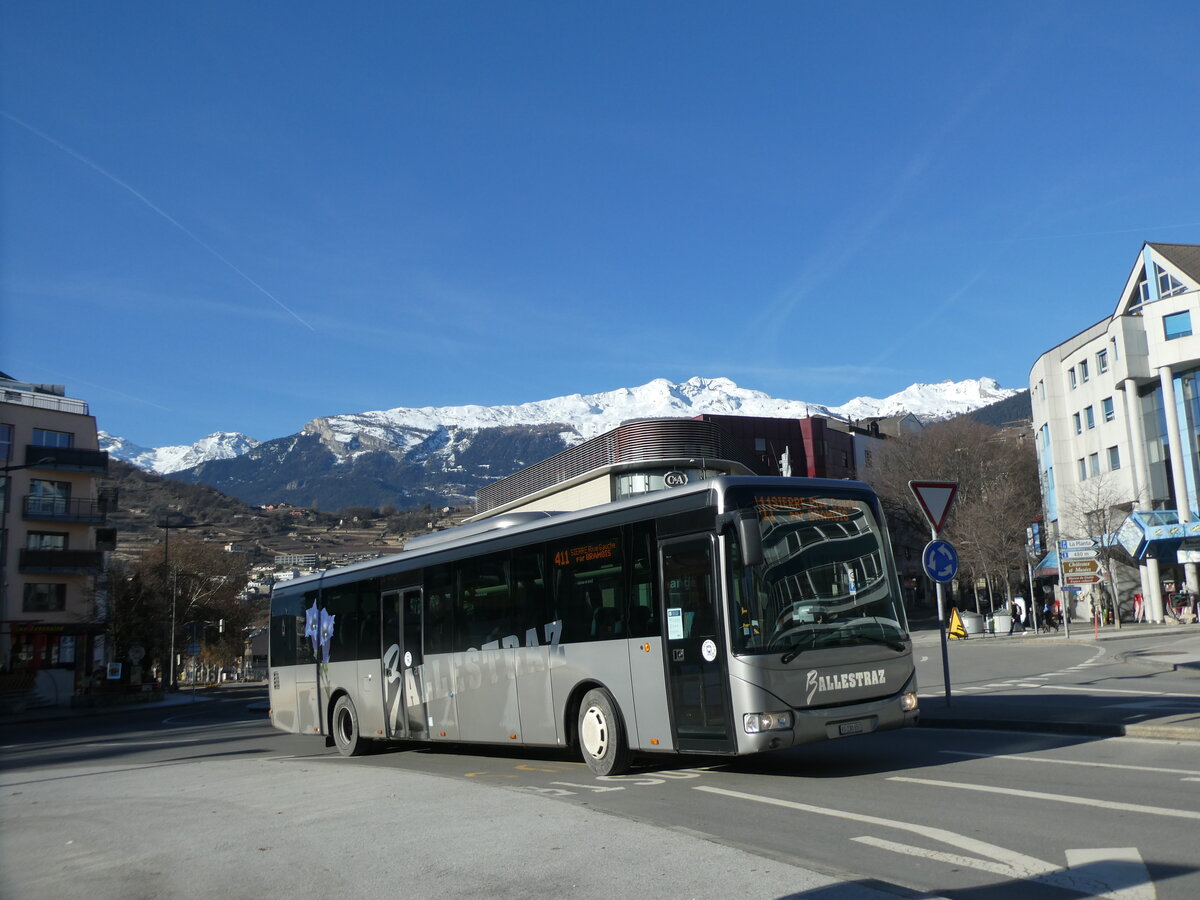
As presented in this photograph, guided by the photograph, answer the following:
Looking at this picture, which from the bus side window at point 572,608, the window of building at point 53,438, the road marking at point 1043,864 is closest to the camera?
the road marking at point 1043,864

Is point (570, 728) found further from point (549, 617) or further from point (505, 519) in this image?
point (505, 519)

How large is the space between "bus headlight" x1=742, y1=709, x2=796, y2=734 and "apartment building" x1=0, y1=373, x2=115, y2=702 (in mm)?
55046

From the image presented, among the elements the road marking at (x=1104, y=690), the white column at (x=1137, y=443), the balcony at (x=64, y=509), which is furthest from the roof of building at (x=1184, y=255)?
the balcony at (x=64, y=509)

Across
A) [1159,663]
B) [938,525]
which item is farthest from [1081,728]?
[1159,663]

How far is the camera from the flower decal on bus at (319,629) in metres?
18.4

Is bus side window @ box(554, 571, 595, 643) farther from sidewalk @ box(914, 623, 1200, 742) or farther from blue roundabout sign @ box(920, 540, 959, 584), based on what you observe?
blue roundabout sign @ box(920, 540, 959, 584)

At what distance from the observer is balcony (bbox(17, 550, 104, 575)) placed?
190 feet

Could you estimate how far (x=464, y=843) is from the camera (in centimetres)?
Result: 798

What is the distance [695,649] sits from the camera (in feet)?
34.8

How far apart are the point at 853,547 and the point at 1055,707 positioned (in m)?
5.85

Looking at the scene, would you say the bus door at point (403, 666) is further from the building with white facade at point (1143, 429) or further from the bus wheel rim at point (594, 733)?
the building with white facade at point (1143, 429)

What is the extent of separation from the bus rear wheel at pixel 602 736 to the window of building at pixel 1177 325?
4960 cm

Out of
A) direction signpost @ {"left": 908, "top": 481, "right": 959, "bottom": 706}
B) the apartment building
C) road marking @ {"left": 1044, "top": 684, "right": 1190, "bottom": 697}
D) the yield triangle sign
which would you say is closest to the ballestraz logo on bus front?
direction signpost @ {"left": 908, "top": 481, "right": 959, "bottom": 706}

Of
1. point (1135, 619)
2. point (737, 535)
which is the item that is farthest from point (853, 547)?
point (1135, 619)
